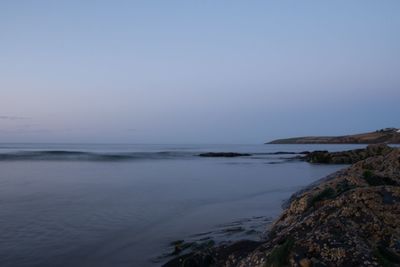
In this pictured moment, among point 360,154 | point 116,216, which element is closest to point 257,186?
point 116,216

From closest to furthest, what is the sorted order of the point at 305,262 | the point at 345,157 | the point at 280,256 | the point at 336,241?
the point at 305,262, the point at 280,256, the point at 336,241, the point at 345,157

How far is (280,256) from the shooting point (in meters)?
4.36

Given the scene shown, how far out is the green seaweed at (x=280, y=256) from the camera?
4331mm

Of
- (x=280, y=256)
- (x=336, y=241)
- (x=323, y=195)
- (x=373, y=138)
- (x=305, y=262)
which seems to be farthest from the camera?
(x=373, y=138)

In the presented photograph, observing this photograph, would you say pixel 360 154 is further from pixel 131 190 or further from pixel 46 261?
pixel 46 261

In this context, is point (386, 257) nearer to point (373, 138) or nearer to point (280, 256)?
point (280, 256)

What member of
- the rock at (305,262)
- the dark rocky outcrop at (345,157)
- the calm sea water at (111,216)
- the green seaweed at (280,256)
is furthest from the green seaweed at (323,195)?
the dark rocky outcrop at (345,157)

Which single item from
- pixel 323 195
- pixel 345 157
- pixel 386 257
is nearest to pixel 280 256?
pixel 386 257

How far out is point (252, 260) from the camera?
499 centimetres

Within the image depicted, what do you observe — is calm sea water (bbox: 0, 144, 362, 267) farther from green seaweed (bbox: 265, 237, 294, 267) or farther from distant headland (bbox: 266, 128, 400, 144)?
distant headland (bbox: 266, 128, 400, 144)

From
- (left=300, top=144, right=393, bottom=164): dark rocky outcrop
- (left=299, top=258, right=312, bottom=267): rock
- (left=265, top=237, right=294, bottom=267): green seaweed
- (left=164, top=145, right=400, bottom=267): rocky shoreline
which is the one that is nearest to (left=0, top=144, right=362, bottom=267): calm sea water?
(left=164, top=145, right=400, bottom=267): rocky shoreline

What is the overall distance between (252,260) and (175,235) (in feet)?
16.8

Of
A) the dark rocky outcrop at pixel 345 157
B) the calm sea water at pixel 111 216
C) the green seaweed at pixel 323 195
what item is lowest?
the calm sea water at pixel 111 216

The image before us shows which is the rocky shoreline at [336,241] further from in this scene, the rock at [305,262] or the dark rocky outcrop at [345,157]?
the dark rocky outcrop at [345,157]
